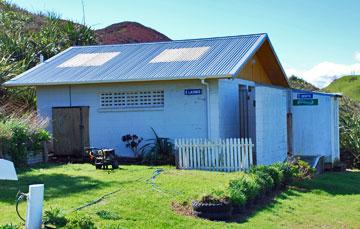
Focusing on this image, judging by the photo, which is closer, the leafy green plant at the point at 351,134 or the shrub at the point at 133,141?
the shrub at the point at 133,141

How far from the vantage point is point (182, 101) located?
18.6 meters

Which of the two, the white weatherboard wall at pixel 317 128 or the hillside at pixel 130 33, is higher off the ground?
the hillside at pixel 130 33

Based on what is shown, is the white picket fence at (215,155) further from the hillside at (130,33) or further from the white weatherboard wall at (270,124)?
the hillside at (130,33)

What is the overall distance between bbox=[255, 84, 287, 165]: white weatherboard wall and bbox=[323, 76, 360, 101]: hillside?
24064mm

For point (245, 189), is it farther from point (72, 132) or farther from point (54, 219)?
point (72, 132)

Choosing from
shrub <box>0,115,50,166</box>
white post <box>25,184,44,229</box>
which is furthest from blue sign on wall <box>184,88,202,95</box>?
white post <box>25,184,44,229</box>

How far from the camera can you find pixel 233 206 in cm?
1069

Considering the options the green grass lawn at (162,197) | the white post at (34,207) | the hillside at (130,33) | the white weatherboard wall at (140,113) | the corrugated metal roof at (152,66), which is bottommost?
the green grass lawn at (162,197)

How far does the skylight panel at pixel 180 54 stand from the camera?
19766 millimetres

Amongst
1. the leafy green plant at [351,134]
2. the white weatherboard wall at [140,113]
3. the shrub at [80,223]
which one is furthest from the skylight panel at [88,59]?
the shrub at [80,223]

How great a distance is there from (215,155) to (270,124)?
2804mm

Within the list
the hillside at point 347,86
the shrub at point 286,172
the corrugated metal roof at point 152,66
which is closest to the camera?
the shrub at point 286,172

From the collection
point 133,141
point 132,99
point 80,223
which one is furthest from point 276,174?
point 132,99

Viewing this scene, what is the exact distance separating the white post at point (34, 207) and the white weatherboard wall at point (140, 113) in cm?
1095
